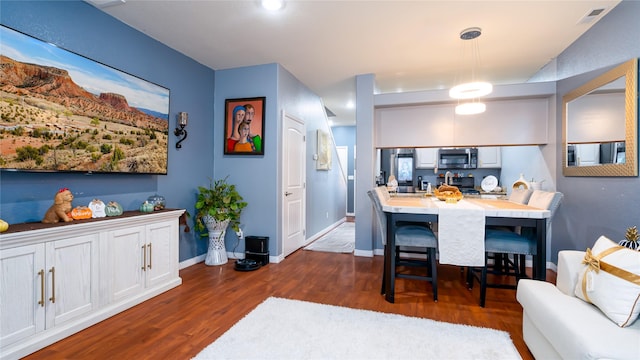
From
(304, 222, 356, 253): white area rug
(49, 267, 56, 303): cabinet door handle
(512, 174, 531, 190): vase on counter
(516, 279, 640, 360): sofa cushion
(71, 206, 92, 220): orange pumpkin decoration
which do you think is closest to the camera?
(516, 279, 640, 360): sofa cushion

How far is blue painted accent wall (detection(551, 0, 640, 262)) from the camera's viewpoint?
233cm

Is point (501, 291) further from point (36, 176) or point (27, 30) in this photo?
point (27, 30)

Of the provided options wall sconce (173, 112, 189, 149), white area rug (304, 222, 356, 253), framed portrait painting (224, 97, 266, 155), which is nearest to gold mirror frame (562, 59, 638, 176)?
white area rug (304, 222, 356, 253)

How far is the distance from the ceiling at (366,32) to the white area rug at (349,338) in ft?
8.63

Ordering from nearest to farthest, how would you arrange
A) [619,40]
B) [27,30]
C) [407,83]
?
[27,30]
[619,40]
[407,83]

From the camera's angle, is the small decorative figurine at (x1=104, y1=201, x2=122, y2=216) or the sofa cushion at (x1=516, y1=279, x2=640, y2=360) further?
the small decorative figurine at (x1=104, y1=201, x2=122, y2=216)

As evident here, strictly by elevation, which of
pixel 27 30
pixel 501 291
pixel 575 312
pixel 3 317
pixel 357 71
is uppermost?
pixel 357 71

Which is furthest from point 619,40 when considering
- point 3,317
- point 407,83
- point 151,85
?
point 3,317

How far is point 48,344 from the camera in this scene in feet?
6.02

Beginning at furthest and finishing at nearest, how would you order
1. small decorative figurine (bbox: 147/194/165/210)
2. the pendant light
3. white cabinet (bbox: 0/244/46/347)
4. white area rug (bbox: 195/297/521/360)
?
1. small decorative figurine (bbox: 147/194/165/210)
2. the pendant light
3. white area rug (bbox: 195/297/521/360)
4. white cabinet (bbox: 0/244/46/347)

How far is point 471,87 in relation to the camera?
2.61 m

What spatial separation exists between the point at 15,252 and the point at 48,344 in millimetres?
654

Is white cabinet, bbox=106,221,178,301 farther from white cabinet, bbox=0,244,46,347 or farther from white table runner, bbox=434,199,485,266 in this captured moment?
white table runner, bbox=434,199,485,266

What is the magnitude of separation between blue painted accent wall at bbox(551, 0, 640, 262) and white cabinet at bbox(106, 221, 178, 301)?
4.07 meters
